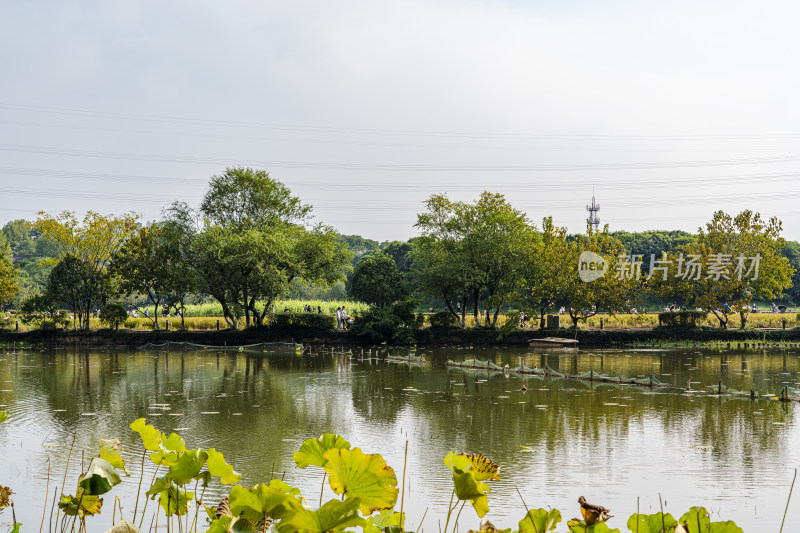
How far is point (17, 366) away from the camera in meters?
27.2

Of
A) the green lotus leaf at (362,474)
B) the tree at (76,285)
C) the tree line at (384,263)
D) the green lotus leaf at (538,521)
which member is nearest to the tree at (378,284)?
the tree line at (384,263)

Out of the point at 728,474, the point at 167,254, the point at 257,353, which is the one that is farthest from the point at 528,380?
the point at 167,254

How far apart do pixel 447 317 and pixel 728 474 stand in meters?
30.2

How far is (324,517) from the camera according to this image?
5.85ft

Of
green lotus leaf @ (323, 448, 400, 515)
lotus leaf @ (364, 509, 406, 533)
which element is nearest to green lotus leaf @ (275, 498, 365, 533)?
green lotus leaf @ (323, 448, 400, 515)

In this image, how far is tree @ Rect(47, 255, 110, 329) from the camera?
39688 millimetres

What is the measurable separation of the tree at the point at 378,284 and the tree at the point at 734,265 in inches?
617

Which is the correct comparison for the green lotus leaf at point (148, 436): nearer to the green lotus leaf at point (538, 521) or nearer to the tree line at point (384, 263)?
the green lotus leaf at point (538, 521)

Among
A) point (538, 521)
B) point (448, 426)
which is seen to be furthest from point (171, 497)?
point (448, 426)

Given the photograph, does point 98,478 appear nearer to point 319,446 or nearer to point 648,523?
point 319,446

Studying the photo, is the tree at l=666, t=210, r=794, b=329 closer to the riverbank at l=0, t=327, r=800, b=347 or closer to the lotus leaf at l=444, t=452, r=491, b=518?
the riverbank at l=0, t=327, r=800, b=347

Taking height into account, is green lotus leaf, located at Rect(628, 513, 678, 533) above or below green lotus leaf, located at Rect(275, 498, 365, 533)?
below

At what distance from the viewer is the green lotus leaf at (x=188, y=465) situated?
2.55 m

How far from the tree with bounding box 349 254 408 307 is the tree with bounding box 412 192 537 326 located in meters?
1.86
